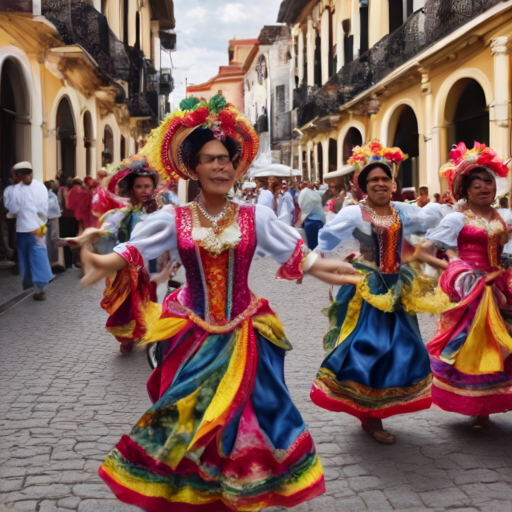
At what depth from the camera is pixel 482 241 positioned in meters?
4.89

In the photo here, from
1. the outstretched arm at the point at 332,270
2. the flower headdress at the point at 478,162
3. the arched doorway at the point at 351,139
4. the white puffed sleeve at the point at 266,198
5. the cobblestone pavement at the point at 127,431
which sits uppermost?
the arched doorway at the point at 351,139

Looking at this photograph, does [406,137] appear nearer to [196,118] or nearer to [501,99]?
[501,99]

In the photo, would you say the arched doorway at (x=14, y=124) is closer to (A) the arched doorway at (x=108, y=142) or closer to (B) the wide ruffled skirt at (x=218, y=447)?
(A) the arched doorway at (x=108, y=142)

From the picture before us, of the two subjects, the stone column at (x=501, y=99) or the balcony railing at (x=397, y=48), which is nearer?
the stone column at (x=501, y=99)

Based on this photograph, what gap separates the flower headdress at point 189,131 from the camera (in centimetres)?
339

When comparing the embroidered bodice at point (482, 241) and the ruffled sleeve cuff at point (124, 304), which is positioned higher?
the embroidered bodice at point (482, 241)

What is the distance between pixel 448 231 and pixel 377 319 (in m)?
0.89

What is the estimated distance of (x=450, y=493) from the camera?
364 centimetres

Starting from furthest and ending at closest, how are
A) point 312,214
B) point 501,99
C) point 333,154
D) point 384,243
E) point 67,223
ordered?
point 333,154
point 312,214
point 67,223
point 501,99
point 384,243

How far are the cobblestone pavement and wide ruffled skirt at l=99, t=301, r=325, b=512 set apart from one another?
0.54 m

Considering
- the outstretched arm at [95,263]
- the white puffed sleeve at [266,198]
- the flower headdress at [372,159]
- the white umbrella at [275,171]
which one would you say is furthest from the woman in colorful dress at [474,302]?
the white umbrella at [275,171]

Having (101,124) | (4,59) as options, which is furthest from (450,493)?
(101,124)

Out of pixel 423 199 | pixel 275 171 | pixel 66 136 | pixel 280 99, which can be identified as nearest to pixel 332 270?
pixel 423 199

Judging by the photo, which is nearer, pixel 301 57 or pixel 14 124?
pixel 14 124
